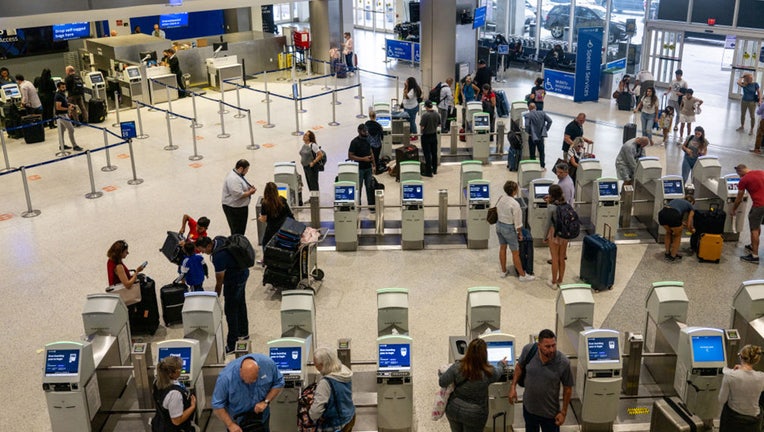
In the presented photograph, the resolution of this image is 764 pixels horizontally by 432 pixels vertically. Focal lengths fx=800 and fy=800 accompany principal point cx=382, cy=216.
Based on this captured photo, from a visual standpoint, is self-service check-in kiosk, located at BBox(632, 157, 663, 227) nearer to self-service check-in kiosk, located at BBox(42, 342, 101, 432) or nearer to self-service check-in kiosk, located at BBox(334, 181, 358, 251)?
self-service check-in kiosk, located at BBox(334, 181, 358, 251)

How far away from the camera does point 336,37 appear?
25.7 m

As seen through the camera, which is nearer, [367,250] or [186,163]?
[367,250]

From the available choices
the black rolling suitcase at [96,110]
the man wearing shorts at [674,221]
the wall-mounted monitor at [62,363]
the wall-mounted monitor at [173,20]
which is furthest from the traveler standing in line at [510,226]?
the wall-mounted monitor at [173,20]

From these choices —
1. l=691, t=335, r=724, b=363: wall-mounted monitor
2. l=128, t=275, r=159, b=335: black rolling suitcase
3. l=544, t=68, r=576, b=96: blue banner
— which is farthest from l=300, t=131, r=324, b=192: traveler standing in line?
l=544, t=68, r=576, b=96: blue banner

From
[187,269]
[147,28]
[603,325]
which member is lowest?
[603,325]

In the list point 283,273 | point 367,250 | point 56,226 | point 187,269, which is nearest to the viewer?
point 187,269

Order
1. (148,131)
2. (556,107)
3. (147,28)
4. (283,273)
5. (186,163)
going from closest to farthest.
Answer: (283,273) < (186,163) < (148,131) < (556,107) < (147,28)

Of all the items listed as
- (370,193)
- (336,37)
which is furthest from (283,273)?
(336,37)

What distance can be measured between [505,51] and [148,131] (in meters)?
11.8

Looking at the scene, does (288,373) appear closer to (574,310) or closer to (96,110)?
(574,310)

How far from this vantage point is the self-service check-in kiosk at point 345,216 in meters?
11.7

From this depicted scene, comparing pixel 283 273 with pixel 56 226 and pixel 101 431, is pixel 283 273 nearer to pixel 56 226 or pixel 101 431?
pixel 101 431

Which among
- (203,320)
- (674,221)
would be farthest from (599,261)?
(203,320)

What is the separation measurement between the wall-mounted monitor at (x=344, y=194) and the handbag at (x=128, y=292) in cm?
332
